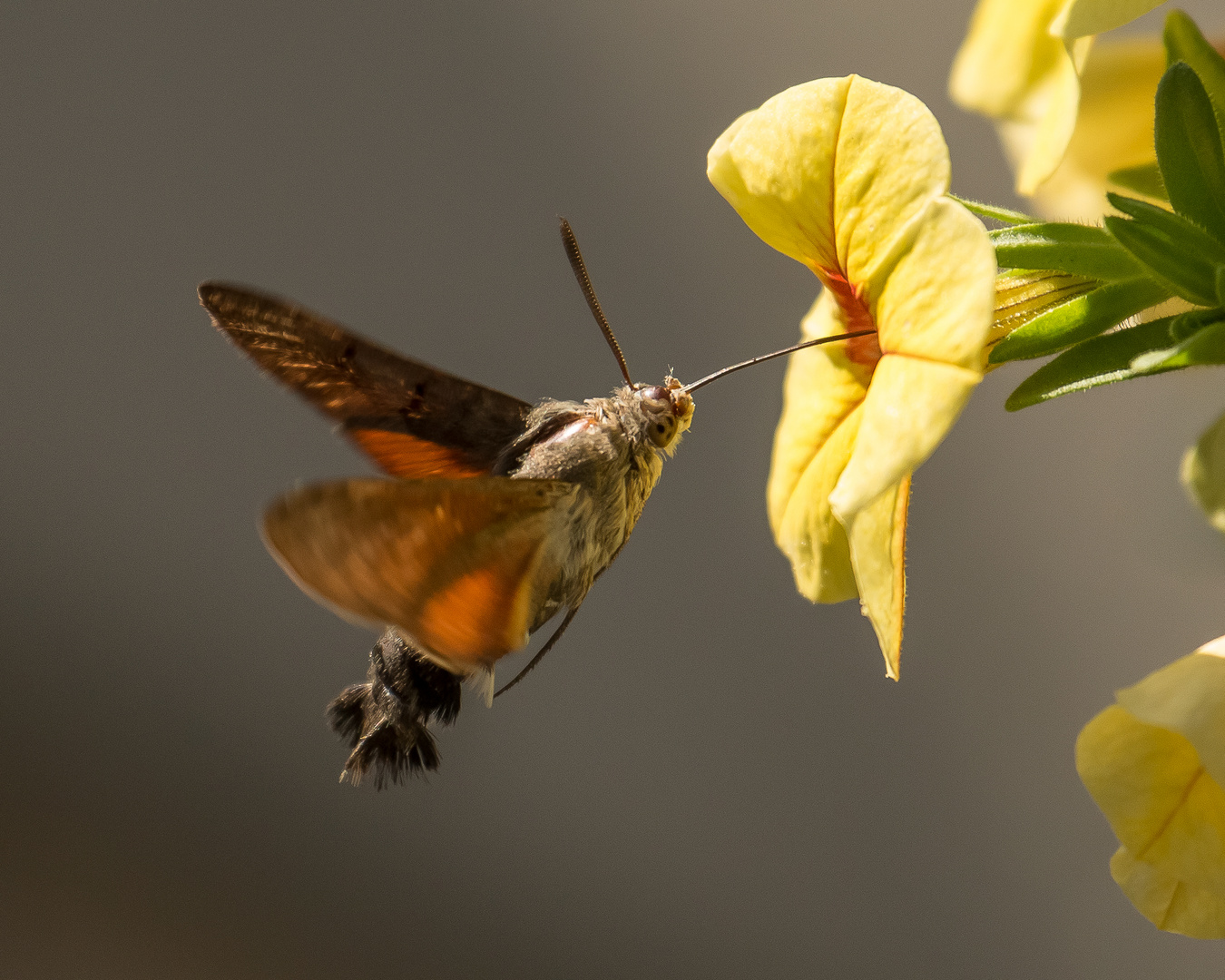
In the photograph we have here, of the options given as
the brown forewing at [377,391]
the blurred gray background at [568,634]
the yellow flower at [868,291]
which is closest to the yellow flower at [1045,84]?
the yellow flower at [868,291]

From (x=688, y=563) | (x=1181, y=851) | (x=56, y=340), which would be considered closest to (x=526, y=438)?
(x=1181, y=851)

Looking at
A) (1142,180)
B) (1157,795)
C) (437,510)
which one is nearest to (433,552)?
(437,510)

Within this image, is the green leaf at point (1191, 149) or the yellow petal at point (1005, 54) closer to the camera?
the green leaf at point (1191, 149)

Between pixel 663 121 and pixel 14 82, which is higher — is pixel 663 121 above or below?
below

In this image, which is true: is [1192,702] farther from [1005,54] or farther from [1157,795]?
[1005,54]

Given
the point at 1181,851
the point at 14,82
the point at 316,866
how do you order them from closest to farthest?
the point at 1181,851 < the point at 14,82 < the point at 316,866

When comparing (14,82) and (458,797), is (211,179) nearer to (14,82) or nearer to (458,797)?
(14,82)

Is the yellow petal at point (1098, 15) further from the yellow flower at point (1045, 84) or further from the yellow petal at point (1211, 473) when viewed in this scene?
the yellow petal at point (1211, 473)
